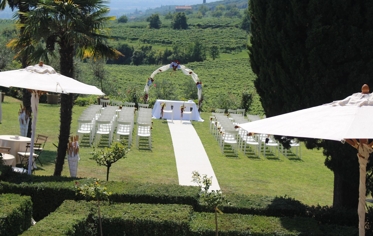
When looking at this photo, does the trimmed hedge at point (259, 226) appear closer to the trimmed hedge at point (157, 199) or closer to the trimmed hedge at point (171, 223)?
the trimmed hedge at point (171, 223)

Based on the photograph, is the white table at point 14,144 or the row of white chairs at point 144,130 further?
the row of white chairs at point 144,130

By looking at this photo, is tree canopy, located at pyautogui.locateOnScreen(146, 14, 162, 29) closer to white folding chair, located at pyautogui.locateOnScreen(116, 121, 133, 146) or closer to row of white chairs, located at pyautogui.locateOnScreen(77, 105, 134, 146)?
white folding chair, located at pyautogui.locateOnScreen(116, 121, 133, 146)

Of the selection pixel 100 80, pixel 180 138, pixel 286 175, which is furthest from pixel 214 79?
pixel 286 175

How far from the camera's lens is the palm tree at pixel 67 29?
12.9 meters

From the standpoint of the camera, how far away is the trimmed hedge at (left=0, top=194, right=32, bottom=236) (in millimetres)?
7834

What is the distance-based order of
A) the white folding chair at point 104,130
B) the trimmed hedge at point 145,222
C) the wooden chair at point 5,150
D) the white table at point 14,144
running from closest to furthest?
the trimmed hedge at point 145,222
the wooden chair at point 5,150
the white table at point 14,144
the white folding chair at point 104,130

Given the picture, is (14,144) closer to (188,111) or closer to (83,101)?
(188,111)

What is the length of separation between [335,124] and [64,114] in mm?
8742

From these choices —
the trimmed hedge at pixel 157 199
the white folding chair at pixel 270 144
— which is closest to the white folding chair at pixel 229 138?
the white folding chair at pixel 270 144

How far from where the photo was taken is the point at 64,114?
43.2 ft

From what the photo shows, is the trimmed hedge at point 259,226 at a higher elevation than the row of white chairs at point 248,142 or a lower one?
lower

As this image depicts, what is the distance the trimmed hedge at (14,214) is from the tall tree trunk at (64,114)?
402 cm

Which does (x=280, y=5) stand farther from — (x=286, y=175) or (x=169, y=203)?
(x=286, y=175)

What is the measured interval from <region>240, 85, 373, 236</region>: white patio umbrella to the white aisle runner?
7.96m
